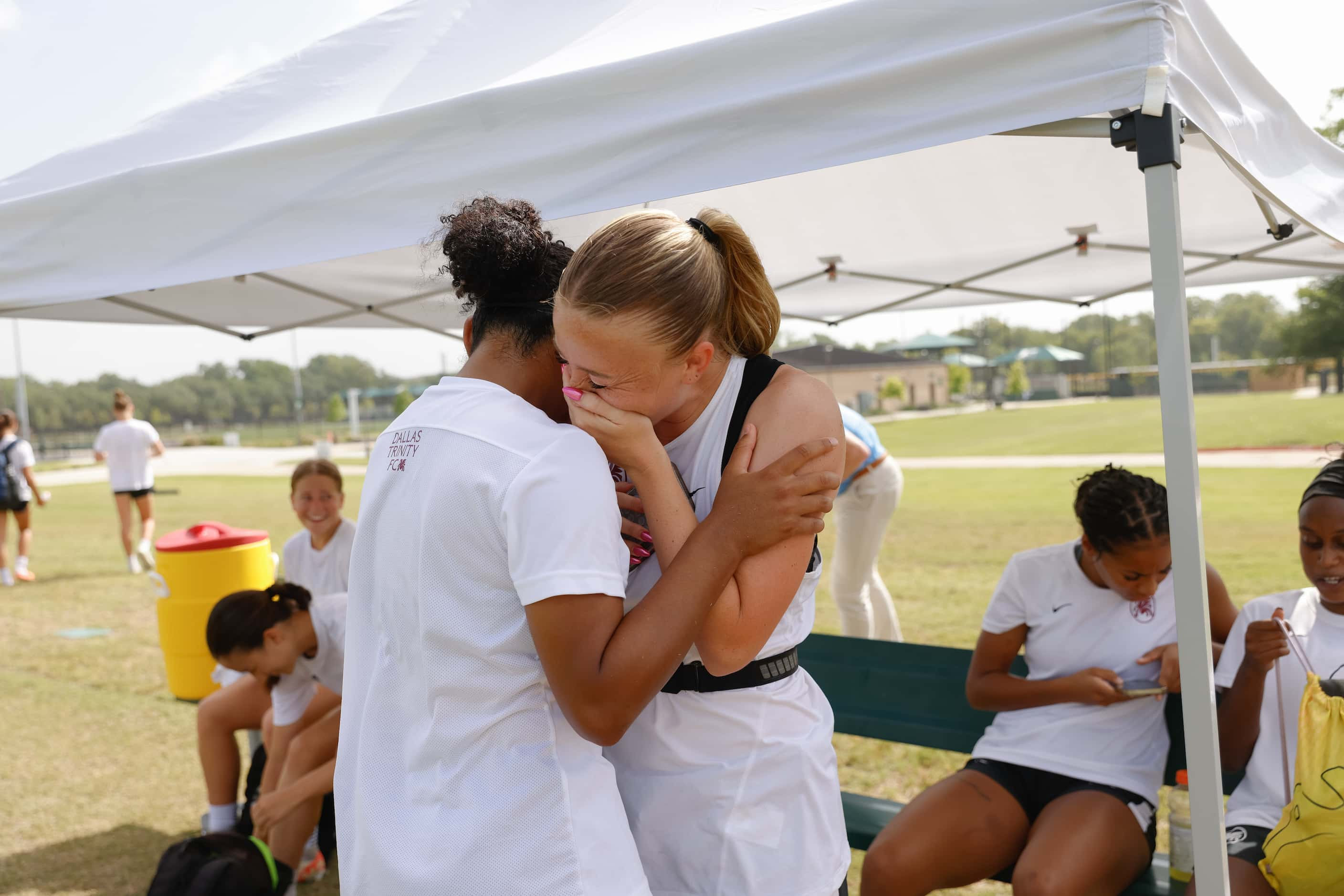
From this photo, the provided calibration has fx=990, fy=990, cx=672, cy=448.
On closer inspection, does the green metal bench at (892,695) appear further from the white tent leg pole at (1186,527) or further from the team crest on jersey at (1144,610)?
the white tent leg pole at (1186,527)

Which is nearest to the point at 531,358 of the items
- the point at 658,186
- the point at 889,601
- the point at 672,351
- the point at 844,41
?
the point at 672,351

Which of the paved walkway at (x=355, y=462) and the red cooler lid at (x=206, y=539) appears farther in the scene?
the paved walkway at (x=355, y=462)

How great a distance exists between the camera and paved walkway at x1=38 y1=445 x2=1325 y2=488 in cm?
2261

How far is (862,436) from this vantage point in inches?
198

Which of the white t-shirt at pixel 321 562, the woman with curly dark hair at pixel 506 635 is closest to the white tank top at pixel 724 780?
the woman with curly dark hair at pixel 506 635

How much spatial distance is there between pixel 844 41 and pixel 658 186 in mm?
359

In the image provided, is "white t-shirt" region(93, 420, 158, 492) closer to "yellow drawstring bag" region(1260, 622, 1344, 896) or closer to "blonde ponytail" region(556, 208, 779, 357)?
"blonde ponytail" region(556, 208, 779, 357)

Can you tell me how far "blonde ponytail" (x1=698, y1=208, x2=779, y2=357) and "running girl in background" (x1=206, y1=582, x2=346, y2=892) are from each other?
2.27 metres

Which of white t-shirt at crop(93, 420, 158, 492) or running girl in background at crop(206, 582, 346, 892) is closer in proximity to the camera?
running girl in background at crop(206, 582, 346, 892)

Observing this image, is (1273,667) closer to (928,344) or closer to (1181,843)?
(1181,843)

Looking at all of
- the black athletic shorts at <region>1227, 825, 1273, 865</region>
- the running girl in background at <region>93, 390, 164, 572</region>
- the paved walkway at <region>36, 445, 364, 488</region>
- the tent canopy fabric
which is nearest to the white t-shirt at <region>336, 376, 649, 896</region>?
the tent canopy fabric

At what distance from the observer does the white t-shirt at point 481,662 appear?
109 cm

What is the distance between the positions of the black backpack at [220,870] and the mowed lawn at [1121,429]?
24850 mm

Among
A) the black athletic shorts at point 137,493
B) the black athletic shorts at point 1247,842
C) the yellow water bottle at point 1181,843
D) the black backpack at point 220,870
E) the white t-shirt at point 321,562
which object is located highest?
the black athletic shorts at point 137,493
